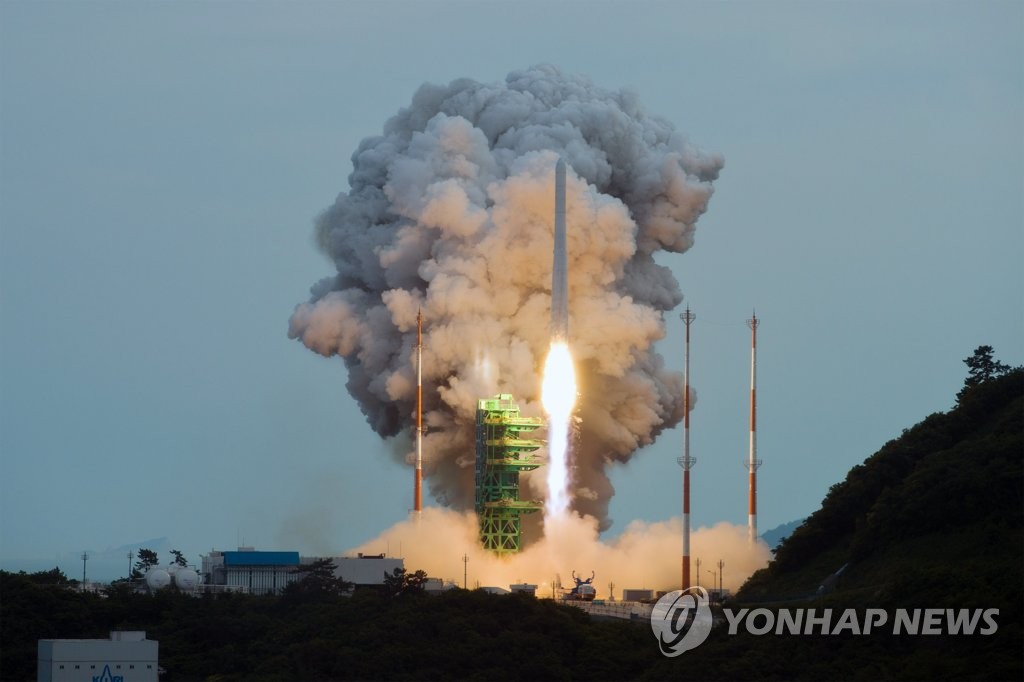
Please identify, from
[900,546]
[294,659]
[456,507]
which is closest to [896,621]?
[900,546]

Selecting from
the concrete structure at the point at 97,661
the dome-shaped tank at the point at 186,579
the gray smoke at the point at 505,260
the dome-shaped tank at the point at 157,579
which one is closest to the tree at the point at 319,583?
the dome-shaped tank at the point at 186,579

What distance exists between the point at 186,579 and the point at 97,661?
20.1 m

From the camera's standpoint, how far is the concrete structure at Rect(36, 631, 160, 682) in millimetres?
83938

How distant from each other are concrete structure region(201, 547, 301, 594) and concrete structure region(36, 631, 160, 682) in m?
18.5

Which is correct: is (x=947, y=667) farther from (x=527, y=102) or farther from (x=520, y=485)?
(x=527, y=102)

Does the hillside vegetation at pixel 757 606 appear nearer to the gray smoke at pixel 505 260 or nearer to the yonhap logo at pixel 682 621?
the yonhap logo at pixel 682 621

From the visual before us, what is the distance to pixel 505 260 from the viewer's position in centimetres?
10581

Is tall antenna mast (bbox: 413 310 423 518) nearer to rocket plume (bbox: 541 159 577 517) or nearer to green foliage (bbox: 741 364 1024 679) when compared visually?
rocket plume (bbox: 541 159 577 517)

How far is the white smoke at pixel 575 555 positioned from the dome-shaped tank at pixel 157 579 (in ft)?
28.1

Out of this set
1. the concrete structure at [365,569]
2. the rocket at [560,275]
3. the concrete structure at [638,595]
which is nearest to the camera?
the concrete structure at [638,595]

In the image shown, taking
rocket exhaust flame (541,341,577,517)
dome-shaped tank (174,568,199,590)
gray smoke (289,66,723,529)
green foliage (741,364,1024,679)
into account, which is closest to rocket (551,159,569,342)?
rocket exhaust flame (541,341,577,517)

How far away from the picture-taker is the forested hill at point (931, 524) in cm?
7481

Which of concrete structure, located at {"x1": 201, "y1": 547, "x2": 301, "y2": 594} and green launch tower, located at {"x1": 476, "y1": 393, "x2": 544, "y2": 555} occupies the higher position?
green launch tower, located at {"x1": 476, "y1": 393, "x2": 544, "y2": 555}

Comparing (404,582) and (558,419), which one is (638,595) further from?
(558,419)
